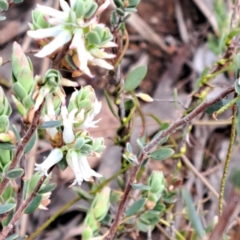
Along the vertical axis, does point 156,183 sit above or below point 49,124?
below

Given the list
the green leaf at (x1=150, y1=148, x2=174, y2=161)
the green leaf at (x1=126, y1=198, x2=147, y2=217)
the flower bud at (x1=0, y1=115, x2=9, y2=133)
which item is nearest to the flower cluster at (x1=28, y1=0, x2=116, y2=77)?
the flower bud at (x1=0, y1=115, x2=9, y2=133)

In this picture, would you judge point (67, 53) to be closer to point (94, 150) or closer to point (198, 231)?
point (94, 150)

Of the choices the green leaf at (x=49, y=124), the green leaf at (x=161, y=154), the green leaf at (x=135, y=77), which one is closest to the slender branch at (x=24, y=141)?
the green leaf at (x=49, y=124)

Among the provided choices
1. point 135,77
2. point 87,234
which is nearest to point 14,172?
point 87,234

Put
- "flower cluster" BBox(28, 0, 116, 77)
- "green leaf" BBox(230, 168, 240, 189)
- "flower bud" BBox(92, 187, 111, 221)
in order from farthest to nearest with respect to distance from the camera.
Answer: "flower bud" BBox(92, 187, 111, 221), "flower cluster" BBox(28, 0, 116, 77), "green leaf" BBox(230, 168, 240, 189)

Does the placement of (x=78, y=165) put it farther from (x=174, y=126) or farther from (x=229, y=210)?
(x=229, y=210)

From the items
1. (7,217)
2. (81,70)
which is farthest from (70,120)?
(7,217)

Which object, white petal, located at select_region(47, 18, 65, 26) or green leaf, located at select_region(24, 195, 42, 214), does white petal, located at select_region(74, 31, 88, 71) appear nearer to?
white petal, located at select_region(47, 18, 65, 26)
